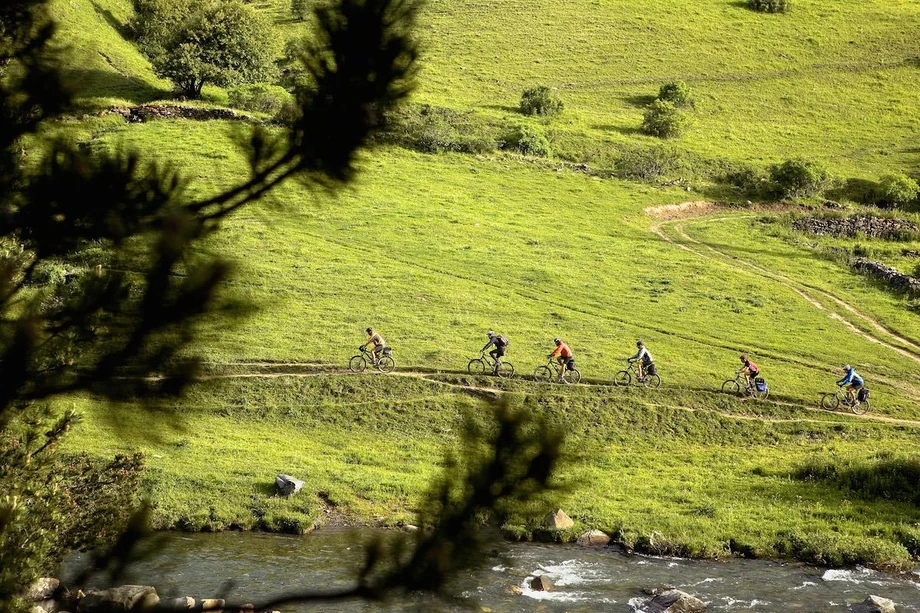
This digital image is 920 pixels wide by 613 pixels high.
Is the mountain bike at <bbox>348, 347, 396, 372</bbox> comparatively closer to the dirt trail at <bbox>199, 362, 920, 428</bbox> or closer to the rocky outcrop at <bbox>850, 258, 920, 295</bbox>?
the dirt trail at <bbox>199, 362, 920, 428</bbox>

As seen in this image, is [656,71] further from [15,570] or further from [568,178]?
[15,570]

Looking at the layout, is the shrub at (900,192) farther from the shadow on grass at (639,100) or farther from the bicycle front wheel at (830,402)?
the bicycle front wheel at (830,402)

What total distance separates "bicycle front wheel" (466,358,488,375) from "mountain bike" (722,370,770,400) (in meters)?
9.93

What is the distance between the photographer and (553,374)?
137ft

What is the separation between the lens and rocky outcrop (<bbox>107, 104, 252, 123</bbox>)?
70.3m

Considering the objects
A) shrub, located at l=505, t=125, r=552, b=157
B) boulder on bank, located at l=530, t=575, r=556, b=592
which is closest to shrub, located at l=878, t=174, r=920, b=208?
shrub, located at l=505, t=125, r=552, b=157

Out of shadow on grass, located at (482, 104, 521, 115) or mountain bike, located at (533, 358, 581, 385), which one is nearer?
mountain bike, located at (533, 358, 581, 385)

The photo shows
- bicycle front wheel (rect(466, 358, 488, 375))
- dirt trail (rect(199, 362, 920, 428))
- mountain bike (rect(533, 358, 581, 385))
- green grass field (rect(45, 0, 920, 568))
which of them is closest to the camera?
green grass field (rect(45, 0, 920, 568))

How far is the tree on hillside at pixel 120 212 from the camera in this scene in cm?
786

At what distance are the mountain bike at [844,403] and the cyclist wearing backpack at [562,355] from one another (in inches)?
413

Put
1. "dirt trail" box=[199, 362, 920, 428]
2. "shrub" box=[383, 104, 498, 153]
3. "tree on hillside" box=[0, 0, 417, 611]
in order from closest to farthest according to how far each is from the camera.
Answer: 1. "tree on hillside" box=[0, 0, 417, 611]
2. "dirt trail" box=[199, 362, 920, 428]
3. "shrub" box=[383, 104, 498, 153]

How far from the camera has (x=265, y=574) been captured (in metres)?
25.6

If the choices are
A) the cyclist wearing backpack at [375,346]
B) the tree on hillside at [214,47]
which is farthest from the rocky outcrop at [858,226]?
the tree on hillside at [214,47]

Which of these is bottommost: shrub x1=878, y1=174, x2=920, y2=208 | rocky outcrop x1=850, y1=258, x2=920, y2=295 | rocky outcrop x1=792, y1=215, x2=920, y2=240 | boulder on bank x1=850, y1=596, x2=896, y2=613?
boulder on bank x1=850, y1=596, x2=896, y2=613
